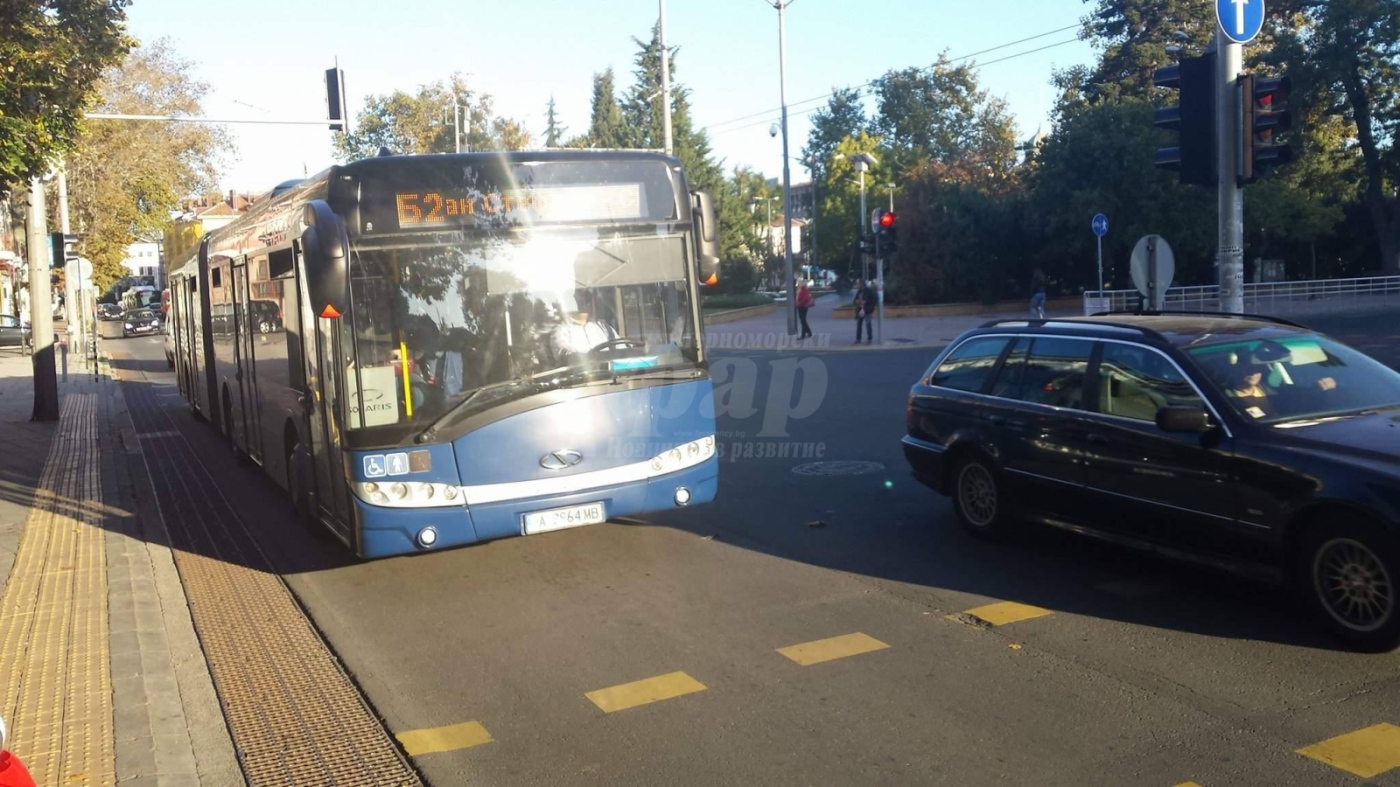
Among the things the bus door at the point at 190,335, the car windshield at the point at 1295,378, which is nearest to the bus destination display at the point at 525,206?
the car windshield at the point at 1295,378

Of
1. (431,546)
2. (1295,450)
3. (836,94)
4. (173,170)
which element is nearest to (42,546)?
(431,546)

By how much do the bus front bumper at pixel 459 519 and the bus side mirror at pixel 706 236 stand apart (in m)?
1.51

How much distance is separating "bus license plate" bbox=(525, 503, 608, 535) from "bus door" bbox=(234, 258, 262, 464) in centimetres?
449

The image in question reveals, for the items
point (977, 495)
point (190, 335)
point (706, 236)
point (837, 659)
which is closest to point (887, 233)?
point (190, 335)

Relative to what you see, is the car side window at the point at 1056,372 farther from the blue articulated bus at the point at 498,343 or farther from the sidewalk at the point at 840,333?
the sidewalk at the point at 840,333

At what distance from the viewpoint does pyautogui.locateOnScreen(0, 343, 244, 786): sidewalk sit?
16.4 feet

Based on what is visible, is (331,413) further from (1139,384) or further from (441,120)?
(441,120)

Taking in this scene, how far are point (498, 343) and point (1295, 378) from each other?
4.79 m

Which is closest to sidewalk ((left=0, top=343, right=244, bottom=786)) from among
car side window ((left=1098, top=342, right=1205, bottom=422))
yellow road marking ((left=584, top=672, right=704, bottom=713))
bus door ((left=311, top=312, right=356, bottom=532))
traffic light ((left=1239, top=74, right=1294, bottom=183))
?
bus door ((left=311, top=312, right=356, bottom=532))

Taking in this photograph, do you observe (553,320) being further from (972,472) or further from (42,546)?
(42,546)

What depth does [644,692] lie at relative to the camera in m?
5.65

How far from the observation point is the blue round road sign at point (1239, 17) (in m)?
10.8

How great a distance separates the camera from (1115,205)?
40406 millimetres

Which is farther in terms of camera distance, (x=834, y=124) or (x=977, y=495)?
(x=834, y=124)
